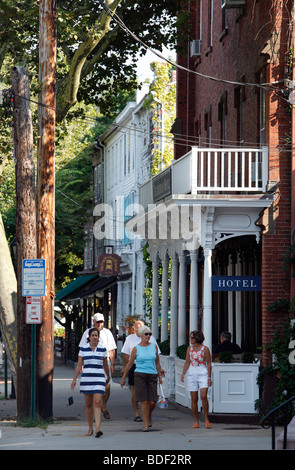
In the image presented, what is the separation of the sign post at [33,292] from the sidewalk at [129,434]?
0.97 metres

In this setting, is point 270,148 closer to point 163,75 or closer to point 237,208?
point 237,208

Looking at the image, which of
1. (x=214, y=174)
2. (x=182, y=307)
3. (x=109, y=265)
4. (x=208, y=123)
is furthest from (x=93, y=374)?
(x=109, y=265)

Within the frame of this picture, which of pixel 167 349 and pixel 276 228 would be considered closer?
pixel 276 228

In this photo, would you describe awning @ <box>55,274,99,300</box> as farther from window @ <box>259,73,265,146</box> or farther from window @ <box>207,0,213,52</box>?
window @ <box>259,73,265,146</box>

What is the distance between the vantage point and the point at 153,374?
16719 millimetres

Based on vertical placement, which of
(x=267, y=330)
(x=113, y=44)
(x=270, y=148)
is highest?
(x=113, y=44)

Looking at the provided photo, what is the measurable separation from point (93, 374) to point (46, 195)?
4132 millimetres

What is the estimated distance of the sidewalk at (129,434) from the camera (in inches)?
547

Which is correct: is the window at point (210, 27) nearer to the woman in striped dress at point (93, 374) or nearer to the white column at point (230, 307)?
the white column at point (230, 307)

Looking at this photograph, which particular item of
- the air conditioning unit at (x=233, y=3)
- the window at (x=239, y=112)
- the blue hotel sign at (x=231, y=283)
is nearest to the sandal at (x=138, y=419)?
the blue hotel sign at (x=231, y=283)

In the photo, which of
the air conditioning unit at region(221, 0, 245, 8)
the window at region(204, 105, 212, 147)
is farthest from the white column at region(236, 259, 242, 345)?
the air conditioning unit at region(221, 0, 245, 8)

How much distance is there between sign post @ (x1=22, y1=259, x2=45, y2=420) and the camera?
17.5m
